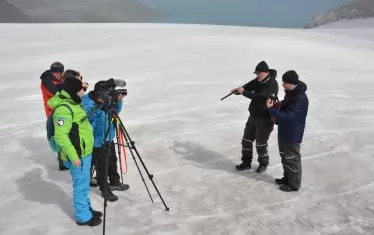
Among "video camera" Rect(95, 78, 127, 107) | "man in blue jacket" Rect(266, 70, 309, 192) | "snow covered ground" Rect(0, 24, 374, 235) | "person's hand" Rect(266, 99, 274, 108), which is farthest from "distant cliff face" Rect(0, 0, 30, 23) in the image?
"man in blue jacket" Rect(266, 70, 309, 192)

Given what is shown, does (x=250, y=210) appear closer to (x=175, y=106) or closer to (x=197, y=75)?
(x=175, y=106)

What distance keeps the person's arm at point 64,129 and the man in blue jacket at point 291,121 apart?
310 centimetres

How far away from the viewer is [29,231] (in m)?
5.51

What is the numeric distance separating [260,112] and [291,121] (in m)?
0.79

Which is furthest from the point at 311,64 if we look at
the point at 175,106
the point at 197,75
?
the point at 175,106

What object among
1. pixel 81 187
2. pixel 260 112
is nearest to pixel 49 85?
pixel 81 187

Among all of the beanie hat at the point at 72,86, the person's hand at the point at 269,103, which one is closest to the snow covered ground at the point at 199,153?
the person's hand at the point at 269,103

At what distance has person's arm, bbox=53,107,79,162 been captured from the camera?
16.0 ft

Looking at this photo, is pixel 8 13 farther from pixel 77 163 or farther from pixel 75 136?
pixel 77 163

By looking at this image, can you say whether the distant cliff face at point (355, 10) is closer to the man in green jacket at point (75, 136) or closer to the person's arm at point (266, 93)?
the person's arm at point (266, 93)

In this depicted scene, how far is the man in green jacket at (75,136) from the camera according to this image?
4914 mm

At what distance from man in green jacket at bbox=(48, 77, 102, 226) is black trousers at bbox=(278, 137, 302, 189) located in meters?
3.12

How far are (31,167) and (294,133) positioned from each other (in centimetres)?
503

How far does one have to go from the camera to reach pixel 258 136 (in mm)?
6957
